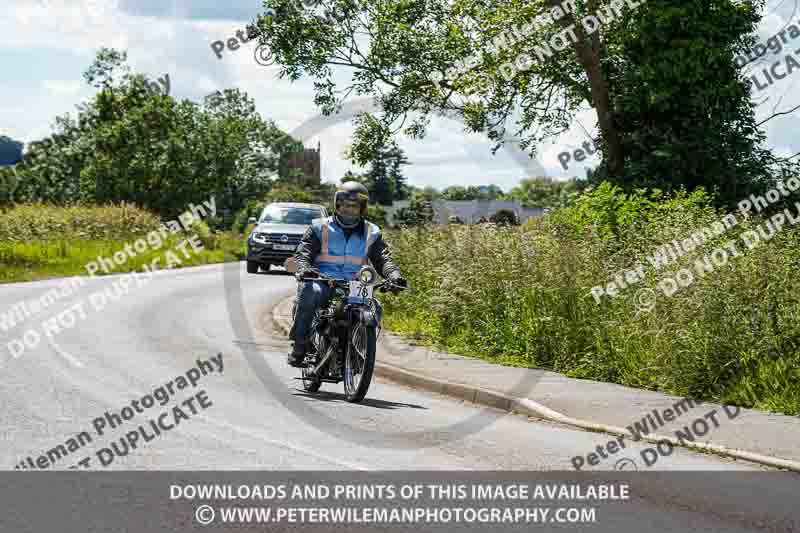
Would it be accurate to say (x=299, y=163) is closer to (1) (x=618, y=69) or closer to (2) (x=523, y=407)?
(1) (x=618, y=69)

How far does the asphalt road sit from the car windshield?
1652 cm

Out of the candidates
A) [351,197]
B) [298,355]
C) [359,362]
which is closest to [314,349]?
[298,355]

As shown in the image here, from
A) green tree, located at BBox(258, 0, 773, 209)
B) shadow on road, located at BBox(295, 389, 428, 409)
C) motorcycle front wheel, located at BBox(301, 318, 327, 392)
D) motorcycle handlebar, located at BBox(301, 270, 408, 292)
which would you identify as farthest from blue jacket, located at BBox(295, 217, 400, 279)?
green tree, located at BBox(258, 0, 773, 209)

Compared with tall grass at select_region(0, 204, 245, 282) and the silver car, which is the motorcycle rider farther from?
tall grass at select_region(0, 204, 245, 282)

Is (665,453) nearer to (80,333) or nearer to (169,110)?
(80,333)

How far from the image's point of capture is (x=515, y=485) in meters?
7.27

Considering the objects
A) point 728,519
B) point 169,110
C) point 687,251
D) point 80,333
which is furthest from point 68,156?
point 728,519

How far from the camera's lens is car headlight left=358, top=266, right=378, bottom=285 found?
10.8 meters

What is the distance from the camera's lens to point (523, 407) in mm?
10977

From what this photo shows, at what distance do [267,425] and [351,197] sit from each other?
2.72 meters

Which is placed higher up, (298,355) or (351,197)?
(351,197)

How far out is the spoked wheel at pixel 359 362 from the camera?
1053 cm

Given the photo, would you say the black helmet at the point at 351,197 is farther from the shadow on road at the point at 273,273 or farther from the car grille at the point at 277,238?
the shadow on road at the point at 273,273

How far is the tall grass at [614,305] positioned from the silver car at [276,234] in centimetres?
1250
